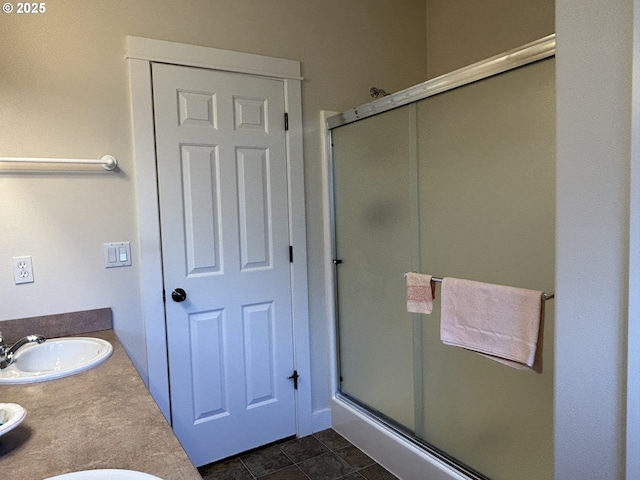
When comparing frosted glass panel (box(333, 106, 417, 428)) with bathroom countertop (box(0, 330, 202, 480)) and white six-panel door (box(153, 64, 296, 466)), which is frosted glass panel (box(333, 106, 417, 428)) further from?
bathroom countertop (box(0, 330, 202, 480))

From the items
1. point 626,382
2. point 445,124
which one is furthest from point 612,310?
point 445,124

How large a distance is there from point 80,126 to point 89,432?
4.31ft

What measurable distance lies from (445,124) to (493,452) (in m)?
1.39

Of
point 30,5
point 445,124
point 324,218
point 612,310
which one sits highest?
point 30,5

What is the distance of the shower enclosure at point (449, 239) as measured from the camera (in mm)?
1552

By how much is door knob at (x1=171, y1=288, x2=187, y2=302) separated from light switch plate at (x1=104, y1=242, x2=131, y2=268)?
249mm

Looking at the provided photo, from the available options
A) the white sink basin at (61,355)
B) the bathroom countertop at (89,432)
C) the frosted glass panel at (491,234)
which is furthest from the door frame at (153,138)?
the frosted glass panel at (491,234)

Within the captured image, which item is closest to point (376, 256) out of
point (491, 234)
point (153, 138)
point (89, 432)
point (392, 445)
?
point (491, 234)

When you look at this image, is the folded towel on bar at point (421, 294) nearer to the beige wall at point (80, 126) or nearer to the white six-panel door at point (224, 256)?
the white six-panel door at point (224, 256)

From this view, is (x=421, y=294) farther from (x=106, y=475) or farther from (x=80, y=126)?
(x=80, y=126)

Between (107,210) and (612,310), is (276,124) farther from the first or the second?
(612,310)

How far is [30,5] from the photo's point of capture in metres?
1.69

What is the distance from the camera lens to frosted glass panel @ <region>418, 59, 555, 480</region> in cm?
153

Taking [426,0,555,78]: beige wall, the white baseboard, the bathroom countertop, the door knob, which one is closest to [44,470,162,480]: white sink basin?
the bathroom countertop
